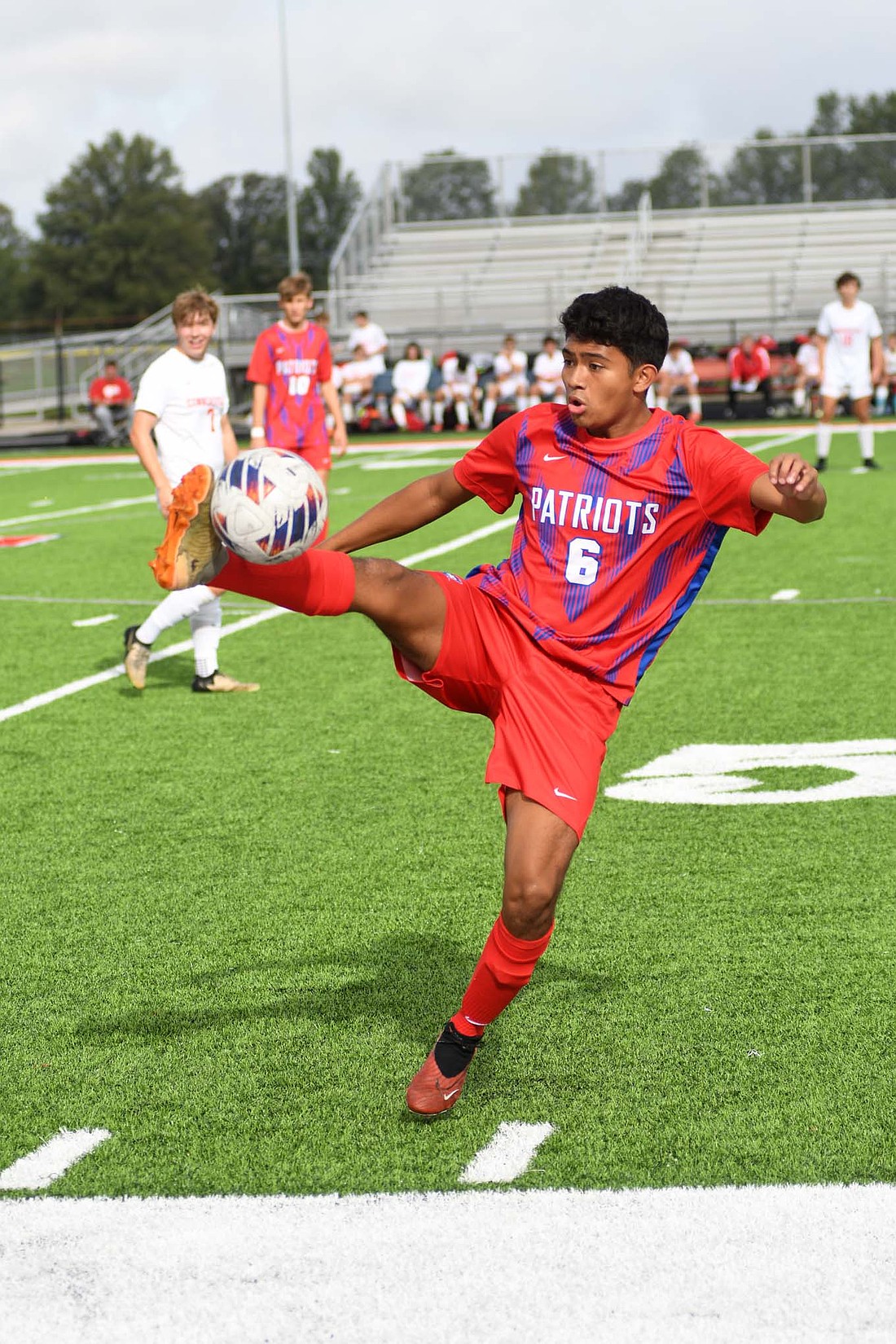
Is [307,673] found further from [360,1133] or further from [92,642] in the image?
[360,1133]

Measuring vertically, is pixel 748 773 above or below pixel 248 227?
below

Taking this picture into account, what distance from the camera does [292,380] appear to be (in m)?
10.4

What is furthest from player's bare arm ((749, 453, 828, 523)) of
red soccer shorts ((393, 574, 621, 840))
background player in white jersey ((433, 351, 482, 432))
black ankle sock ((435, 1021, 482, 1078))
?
background player in white jersey ((433, 351, 482, 432))

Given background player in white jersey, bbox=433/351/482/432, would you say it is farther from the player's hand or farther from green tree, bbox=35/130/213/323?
green tree, bbox=35/130/213/323

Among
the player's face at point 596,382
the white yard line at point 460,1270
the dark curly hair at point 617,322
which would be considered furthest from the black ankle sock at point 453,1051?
the dark curly hair at point 617,322

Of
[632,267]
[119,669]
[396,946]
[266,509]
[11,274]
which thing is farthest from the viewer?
[11,274]

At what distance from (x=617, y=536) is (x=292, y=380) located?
7.03m

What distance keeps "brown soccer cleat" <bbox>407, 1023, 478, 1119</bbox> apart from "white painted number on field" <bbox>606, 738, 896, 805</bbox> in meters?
2.50

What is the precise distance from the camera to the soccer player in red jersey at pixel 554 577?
3.41 m

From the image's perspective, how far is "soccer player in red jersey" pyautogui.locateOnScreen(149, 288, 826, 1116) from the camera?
11.2ft

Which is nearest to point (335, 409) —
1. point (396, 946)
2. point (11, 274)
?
point (396, 946)

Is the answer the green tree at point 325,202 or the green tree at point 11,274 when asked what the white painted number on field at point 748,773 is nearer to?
the green tree at point 11,274

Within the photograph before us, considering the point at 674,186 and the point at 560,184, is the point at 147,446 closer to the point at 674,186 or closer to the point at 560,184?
the point at 560,184

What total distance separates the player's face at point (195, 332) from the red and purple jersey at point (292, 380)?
92.7 inches
